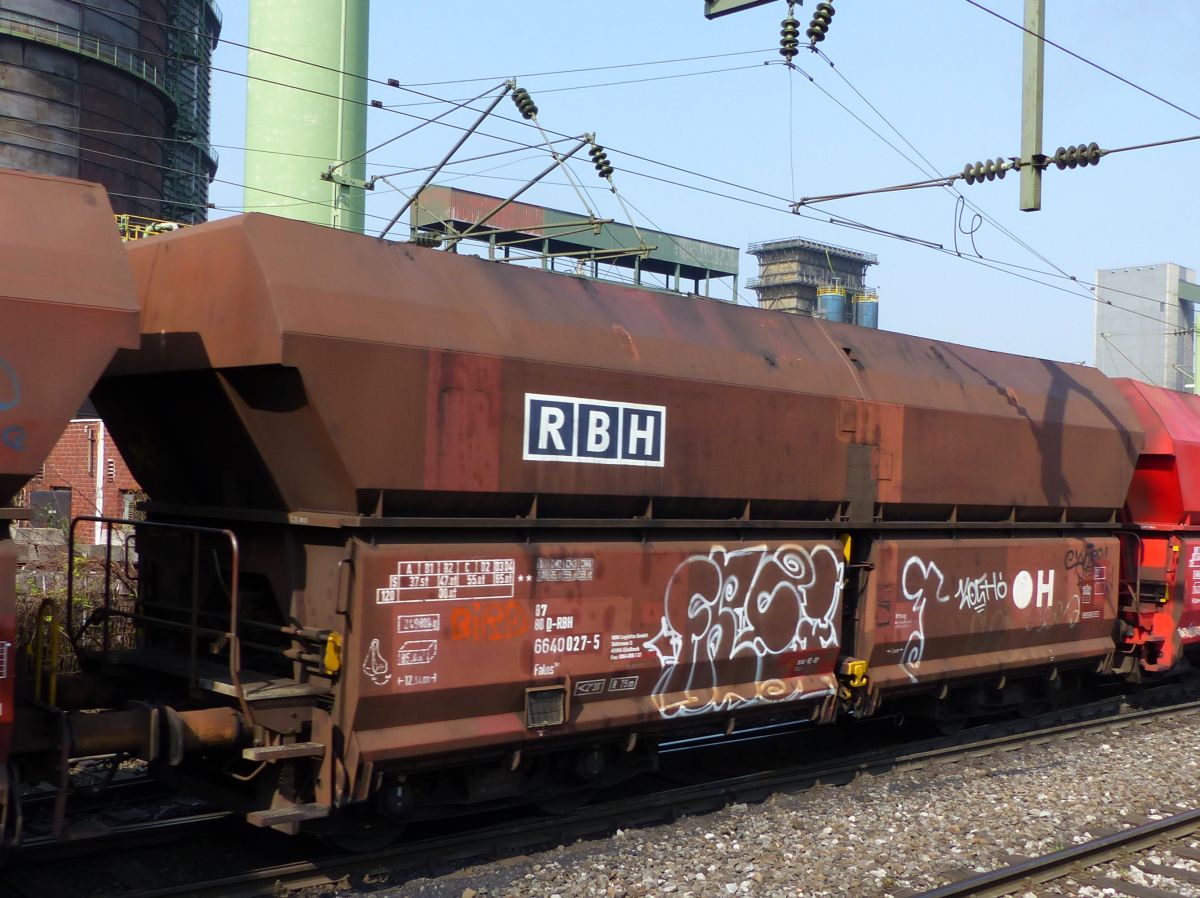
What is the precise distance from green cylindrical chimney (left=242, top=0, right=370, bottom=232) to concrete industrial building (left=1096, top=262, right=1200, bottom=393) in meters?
45.2

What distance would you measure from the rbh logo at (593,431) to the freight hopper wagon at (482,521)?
0.02m

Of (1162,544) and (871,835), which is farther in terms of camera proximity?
(1162,544)

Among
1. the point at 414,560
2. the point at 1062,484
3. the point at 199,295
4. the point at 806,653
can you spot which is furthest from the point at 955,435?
the point at 199,295

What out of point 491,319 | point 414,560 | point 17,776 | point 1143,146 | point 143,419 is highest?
point 1143,146

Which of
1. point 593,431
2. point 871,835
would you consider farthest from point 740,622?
point 593,431

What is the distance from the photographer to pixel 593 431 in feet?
26.0

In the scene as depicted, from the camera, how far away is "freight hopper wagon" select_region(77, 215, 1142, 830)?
6809 millimetres

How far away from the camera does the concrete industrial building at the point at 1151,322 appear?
206ft

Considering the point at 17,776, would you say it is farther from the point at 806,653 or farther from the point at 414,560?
the point at 806,653

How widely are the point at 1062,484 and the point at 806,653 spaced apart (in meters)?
4.43

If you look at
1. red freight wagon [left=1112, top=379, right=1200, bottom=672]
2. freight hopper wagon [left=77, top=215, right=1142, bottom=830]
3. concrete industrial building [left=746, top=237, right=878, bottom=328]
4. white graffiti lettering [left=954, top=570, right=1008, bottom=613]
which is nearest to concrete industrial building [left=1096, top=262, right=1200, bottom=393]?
concrete industrial building [left=746, top=237, right=878, bottom=328]

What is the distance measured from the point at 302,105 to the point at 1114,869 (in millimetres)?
30994

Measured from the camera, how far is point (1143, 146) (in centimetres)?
1123

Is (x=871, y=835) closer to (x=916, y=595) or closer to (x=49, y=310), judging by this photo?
(x=916, y=595)
